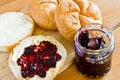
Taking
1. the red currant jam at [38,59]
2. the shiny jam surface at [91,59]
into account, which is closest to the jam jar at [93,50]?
the shiny jam surface at [91,59]

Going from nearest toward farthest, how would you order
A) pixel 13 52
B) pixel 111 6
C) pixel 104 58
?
pixel 104 58 < pixel 13 52 < pixel 111 6

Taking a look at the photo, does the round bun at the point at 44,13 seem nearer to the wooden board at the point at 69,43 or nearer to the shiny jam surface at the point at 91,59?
the wooden board at the point at 69,43

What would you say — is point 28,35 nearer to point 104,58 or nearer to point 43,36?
point 43,36

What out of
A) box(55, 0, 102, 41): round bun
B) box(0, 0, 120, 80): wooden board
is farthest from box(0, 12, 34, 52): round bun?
box(55, 0, 102, 41): round bun

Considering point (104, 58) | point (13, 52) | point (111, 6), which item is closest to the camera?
point (104, 58)

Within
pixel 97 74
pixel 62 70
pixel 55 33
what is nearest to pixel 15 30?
pixel 55 33

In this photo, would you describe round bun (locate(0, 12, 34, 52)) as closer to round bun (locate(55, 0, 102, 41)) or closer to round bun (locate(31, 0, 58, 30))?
round bun (locate(31, 0, 58, 30))
